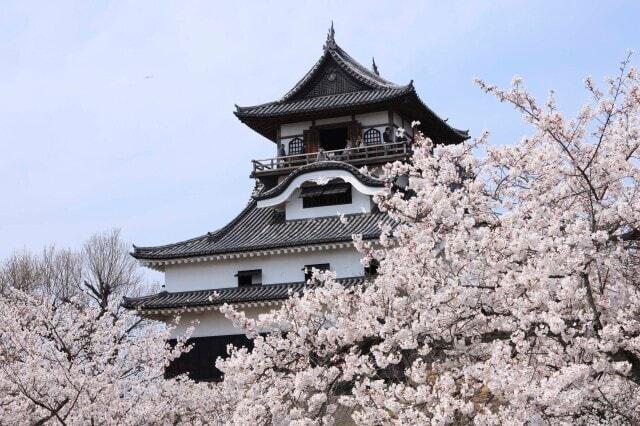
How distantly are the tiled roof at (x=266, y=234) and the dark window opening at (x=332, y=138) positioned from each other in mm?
3894

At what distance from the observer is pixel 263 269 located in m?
28.0

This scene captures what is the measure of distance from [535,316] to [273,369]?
307 centimetres

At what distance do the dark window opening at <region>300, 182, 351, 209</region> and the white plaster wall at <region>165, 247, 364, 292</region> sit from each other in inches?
114

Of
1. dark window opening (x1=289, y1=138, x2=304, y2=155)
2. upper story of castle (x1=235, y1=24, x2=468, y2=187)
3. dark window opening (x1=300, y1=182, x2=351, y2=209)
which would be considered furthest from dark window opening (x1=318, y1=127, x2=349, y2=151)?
dark window opening (x1=300, y1=182, x2=351, y2=209)

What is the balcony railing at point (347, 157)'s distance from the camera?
96.7 feet

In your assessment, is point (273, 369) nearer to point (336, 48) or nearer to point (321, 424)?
point (321, 424)

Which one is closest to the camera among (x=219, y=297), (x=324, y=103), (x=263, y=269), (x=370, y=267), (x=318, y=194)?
(x=370, y=267)

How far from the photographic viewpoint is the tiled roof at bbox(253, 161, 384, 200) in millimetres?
27938

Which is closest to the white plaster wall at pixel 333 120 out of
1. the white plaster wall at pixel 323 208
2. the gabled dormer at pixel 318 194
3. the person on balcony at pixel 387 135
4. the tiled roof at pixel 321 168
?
the person on balcony at pixel 387 135

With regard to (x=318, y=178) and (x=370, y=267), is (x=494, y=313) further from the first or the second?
(x=318, y=178)

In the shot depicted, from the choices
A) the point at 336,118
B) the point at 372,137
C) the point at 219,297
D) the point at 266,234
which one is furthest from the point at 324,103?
the point at 219,297

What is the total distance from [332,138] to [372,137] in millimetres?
2155

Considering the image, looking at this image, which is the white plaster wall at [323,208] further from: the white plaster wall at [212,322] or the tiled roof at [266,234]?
the white plaster wall at [212,322]

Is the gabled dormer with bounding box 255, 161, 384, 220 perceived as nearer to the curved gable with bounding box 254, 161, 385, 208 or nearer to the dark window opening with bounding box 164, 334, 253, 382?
Answer: the curved gable with bounding box 254, 161, 385, 208
